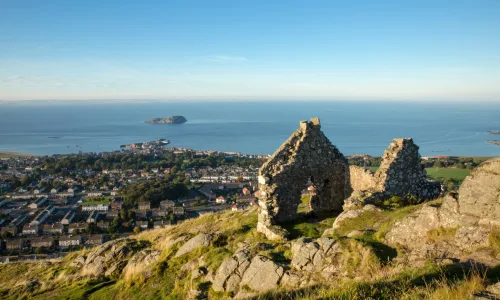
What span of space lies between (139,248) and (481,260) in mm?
12056

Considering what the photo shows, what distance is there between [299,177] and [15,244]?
3901 cm

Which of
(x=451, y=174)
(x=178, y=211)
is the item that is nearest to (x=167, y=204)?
(x=178, y=211)

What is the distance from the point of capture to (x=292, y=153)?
11891mm

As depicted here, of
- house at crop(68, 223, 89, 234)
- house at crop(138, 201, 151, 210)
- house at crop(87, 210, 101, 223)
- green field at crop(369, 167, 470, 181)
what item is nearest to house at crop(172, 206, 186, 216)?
house at crop(138, 201, 151, 210)

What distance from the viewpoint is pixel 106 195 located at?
63.1 m

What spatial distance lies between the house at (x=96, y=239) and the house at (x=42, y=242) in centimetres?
372

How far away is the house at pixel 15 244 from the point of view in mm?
36219

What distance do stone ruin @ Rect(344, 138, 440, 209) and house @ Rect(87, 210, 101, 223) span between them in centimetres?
4410

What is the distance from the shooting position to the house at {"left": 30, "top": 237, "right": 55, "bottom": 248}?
3716cm

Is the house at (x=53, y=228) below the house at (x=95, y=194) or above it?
above

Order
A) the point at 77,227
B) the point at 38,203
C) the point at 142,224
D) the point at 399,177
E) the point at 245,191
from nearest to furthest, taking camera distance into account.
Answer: the point at 399,177
the point at 77,227
the point at 142,224
the point at 38,203
the point at 245,191

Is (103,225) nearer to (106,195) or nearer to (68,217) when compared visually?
(68,217)

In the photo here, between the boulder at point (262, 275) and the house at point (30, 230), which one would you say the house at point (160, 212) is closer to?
the house at point (30, 230)

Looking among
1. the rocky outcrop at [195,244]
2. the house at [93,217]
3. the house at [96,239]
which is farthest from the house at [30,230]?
the rocky outcrop at [195,244]
